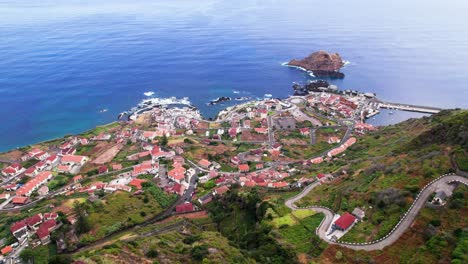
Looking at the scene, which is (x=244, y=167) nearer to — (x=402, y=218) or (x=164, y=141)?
(x=164, y=141)

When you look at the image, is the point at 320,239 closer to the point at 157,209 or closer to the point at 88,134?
the point at 157,209

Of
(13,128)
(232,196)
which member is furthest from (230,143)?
(13,128)

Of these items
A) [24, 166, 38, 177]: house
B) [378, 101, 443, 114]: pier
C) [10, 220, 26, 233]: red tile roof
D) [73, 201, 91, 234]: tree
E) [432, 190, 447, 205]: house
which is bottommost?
[24, 166, 38, 177]: house

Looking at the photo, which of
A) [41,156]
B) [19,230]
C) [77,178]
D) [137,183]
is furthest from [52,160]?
[19,230]

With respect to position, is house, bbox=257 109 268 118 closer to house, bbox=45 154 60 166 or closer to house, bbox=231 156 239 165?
house, bbox=231 156 239 165

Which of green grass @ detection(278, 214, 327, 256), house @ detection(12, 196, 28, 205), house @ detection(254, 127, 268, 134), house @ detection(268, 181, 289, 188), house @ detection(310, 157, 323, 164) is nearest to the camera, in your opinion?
green grass @ detection(278, 214, 327, 256)

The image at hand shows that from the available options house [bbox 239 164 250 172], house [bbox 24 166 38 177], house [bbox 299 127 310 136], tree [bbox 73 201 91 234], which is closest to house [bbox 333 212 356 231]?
house [bbox 239 164 250 172]
